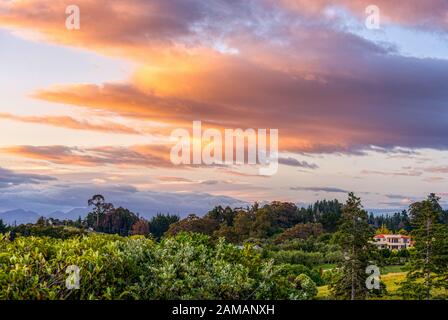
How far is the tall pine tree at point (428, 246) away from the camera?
75.2 feet

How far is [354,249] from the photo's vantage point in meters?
23.2

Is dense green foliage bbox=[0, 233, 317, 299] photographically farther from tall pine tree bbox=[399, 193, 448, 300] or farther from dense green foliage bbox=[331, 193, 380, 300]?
tall pine tree bbox=[399, 193, 448, 300]

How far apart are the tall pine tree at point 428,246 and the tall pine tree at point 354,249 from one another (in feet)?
6.56

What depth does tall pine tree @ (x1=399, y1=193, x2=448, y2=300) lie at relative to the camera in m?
22.9

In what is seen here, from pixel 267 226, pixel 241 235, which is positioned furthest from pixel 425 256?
pixel 267 226

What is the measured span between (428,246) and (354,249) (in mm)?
3269

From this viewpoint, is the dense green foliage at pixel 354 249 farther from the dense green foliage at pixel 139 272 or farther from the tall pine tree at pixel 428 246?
the dense green foliage at pixel 139 272

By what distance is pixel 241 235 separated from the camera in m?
49.2

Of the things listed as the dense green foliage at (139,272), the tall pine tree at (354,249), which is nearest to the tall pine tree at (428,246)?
the tall pine tree at (354,249)

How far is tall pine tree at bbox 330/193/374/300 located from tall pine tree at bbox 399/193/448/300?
2.00 m

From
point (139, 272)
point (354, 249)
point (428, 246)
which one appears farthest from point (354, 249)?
point (139, 272)

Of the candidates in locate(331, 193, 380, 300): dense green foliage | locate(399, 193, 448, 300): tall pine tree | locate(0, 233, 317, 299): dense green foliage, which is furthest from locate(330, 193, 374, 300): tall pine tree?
locate(0, 233, 317, 299): dense green foliage

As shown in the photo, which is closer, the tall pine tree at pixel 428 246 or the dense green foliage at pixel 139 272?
the dense green foliage at pixel 139 272
